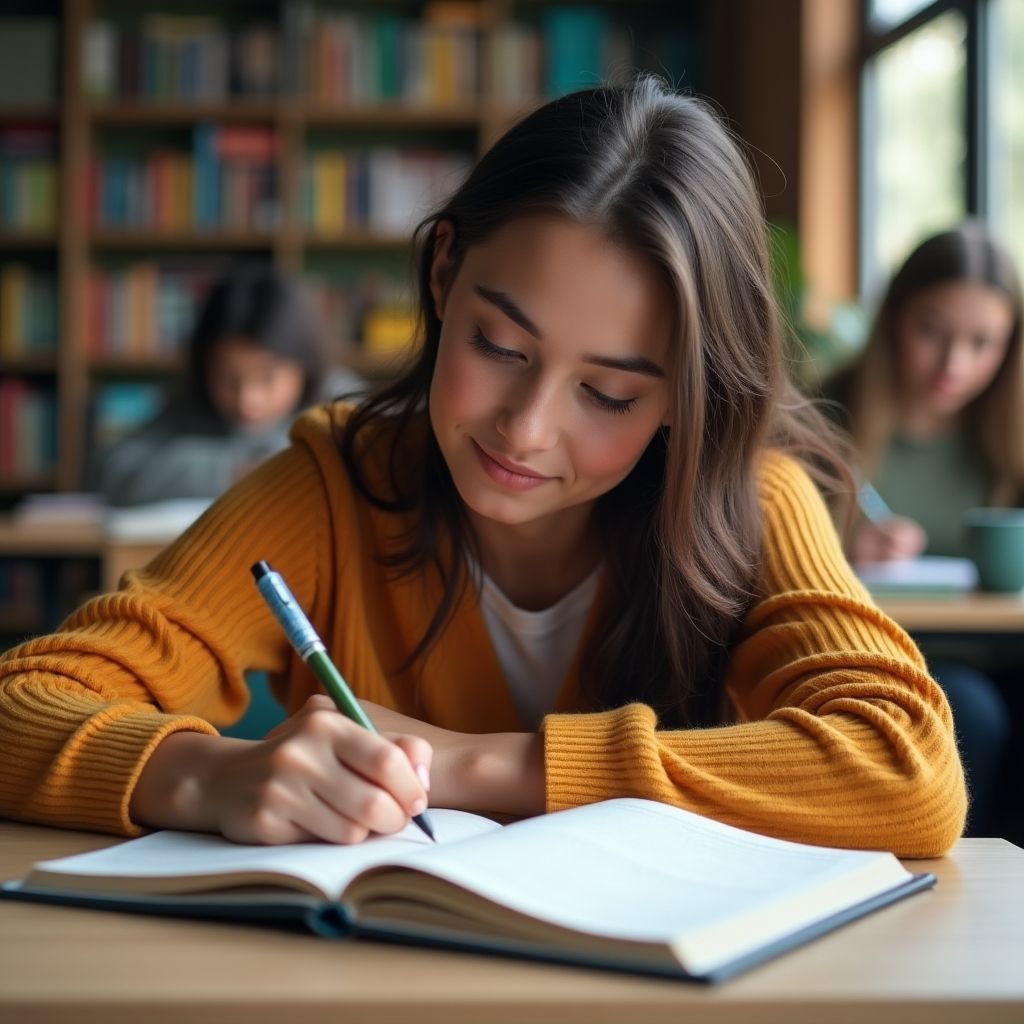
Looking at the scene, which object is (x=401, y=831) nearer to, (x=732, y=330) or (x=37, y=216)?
(x=732, y=330)

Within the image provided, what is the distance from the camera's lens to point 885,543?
8.09 feet

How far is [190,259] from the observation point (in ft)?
18.2

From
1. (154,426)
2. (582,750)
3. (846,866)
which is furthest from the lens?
(154,426)

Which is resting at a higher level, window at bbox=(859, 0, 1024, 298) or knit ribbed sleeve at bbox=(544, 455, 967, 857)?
window at bbox=(859, 0, 1024, 298)

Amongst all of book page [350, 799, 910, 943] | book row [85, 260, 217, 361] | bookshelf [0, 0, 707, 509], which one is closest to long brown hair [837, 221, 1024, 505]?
book page [350, 799, 910, 943]

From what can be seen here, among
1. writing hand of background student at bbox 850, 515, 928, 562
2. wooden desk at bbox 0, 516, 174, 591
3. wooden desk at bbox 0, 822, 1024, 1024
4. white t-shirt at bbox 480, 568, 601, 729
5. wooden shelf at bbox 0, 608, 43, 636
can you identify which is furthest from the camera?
wooden shelf at bbox 0, 608, 43, 636

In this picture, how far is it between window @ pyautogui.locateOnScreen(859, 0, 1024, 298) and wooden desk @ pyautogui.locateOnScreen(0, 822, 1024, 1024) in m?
2.92

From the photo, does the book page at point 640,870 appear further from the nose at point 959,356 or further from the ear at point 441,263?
the nose at point 959,356

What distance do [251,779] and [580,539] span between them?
61 centimetres

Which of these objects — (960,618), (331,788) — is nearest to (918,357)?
(960,618)

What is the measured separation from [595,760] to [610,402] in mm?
314

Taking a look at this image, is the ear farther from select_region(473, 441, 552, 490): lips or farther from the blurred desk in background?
the blurred desk in background

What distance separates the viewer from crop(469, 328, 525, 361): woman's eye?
3.63ft

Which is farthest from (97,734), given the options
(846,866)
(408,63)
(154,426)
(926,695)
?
(408,63)
